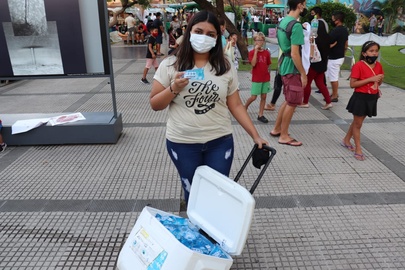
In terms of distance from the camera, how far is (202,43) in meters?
2.19

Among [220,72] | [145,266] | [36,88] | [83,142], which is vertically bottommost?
[36,88]

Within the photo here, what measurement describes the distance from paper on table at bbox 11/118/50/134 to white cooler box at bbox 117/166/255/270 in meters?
3.45

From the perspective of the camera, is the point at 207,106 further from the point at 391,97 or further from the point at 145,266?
the point at 391,97

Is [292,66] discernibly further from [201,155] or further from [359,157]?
[201,155]

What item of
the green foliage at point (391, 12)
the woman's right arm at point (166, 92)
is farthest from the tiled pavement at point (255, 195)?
the green foliage at point (391, 12)

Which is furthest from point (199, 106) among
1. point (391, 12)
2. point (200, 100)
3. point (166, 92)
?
point (391, 12)

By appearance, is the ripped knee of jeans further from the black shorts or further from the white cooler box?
the black shorts

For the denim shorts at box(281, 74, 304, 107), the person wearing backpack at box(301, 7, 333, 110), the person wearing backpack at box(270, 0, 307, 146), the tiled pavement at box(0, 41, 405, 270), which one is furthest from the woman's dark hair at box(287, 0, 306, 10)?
the person wearing backpack at box(301, 7, 333, 110)

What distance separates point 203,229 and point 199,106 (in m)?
0.77

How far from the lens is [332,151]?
15.3 feet

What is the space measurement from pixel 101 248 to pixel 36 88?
7296 millimetres

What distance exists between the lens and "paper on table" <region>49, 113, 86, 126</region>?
4.89 metres

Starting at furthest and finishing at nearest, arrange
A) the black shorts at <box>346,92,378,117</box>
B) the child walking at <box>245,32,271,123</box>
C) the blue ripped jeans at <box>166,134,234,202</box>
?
the child walking at <box>245,32,271,123</box> → the black shorts at <box>346,92,378,117</box> → the blue ripped jeans at <box>166,134,234,202</box>

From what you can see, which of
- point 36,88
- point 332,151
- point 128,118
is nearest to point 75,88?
point 36,88
